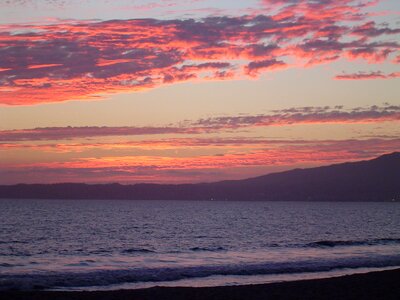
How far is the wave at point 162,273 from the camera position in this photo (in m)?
29.7

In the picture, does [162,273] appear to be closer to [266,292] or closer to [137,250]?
[266,292]

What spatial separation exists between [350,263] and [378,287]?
40.6ft

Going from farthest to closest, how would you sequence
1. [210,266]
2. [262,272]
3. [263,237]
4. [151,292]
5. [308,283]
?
[263,237], [210,266], [262,272], [308,283], [151,292]

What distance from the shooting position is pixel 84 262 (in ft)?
128

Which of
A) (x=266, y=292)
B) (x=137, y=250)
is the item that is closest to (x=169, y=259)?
(x=137, y=250)

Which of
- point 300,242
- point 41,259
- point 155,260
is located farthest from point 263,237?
point 41,259

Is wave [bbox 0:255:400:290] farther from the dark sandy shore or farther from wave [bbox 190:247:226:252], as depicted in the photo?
wave [bbox 190:247:226:252]

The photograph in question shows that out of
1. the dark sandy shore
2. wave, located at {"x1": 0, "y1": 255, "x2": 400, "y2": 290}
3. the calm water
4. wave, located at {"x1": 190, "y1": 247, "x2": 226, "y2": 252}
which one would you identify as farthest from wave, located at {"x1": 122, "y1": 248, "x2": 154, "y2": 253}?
the dark sandy shore

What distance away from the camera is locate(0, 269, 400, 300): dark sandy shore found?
79.1ft

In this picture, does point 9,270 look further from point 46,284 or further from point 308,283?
point 308,283

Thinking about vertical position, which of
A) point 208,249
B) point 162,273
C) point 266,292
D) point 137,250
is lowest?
point 266,292

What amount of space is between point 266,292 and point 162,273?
960 cm

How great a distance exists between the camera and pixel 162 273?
1321 inches

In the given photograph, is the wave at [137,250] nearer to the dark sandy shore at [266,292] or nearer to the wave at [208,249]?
the wave at [208,249]
